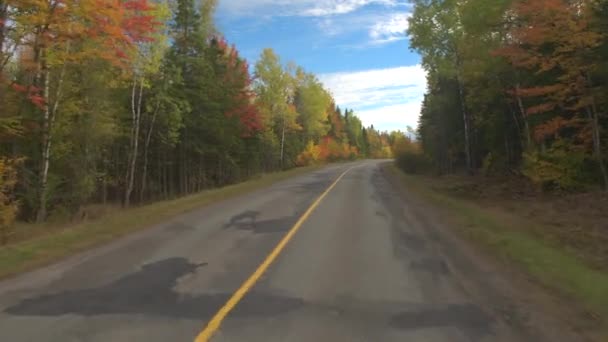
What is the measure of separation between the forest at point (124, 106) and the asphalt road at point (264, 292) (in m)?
7.82

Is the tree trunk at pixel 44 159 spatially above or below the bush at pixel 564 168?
above

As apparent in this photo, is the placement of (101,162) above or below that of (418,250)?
above

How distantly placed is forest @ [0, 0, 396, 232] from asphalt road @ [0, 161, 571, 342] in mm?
7824

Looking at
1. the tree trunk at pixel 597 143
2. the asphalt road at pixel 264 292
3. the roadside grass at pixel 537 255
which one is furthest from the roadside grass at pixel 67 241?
the tree trunk at pixel 597 143

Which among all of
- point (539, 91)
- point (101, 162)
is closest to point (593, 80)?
point (539, 91)

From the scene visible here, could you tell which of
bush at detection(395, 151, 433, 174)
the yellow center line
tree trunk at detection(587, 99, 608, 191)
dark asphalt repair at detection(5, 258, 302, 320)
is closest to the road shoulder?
dark asphalt repair at detection(5, 258, 302, 320)

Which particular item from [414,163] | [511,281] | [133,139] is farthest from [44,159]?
[414,163]

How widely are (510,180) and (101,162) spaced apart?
25.9 metres

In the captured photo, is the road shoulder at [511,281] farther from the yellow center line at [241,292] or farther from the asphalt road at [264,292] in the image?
the yellow center line at [241,292]

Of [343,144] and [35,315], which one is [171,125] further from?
[343,144]

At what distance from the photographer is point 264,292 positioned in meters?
6.41

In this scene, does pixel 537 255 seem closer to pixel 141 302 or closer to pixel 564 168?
pixel 141 302

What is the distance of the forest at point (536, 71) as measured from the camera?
17.5 metres

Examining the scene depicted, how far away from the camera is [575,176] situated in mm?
19469
